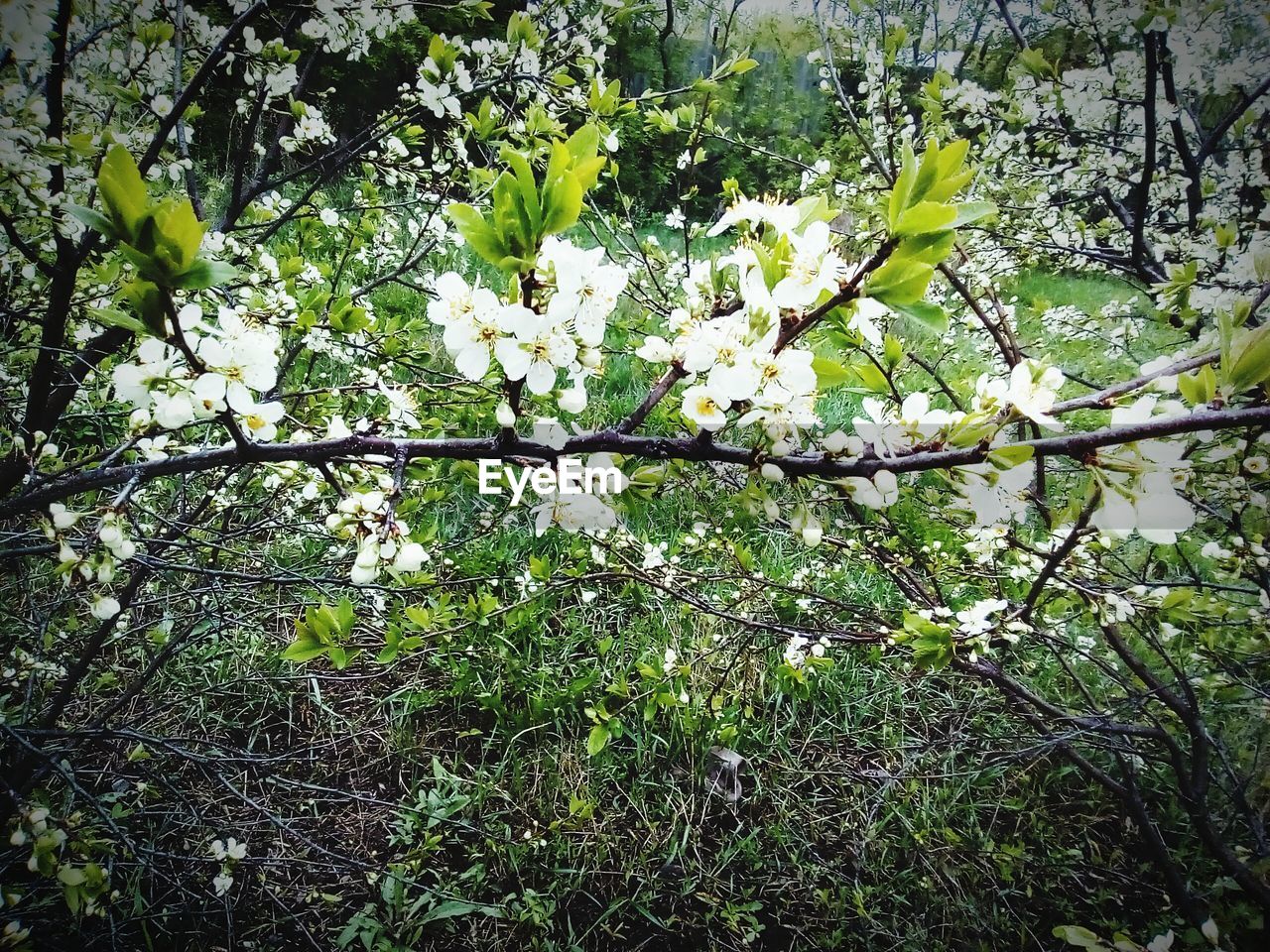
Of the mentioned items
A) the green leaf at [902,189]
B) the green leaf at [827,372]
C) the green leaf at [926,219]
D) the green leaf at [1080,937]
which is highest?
the green leaf at [902,189]

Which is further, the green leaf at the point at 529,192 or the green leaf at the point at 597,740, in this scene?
the green leaf at the point at 597,740

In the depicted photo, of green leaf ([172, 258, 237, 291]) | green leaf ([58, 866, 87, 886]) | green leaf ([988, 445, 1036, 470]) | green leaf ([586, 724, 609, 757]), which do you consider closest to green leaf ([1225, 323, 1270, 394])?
green leaf ([988, 445, 1036, 470])

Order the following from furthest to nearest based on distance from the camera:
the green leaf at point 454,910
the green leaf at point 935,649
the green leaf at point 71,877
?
the green leaf at point 454,910 < the green leaf at point 935,649 < the green leaf at point 71,877

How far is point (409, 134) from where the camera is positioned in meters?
1.54

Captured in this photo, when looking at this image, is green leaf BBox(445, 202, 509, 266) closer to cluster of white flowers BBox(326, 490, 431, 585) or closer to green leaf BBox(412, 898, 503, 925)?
cluster of white flowers BBox(326, 490, 431, 585)

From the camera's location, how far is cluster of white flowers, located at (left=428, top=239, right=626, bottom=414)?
0.47 metres

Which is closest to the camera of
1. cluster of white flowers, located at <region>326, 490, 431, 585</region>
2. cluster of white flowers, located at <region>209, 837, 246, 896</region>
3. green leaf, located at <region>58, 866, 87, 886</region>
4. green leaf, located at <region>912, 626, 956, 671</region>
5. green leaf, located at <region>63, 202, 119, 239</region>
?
green leaf, located at <region>63, 202, 119, 239</region>

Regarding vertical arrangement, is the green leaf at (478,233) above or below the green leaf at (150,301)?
above

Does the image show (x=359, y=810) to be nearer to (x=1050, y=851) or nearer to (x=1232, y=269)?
(x=1050, y=851)

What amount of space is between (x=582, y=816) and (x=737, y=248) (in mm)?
1268

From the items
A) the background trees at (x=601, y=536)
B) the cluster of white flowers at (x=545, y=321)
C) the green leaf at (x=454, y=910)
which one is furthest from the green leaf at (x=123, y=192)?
the green leaf at (x=454, y=910)

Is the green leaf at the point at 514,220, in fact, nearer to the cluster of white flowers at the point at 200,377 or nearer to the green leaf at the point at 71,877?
the cluster of white flowers at the point at 200,377

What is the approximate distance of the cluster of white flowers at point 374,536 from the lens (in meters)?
0.50

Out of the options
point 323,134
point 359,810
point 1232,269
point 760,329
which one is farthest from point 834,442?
point 1232,269
